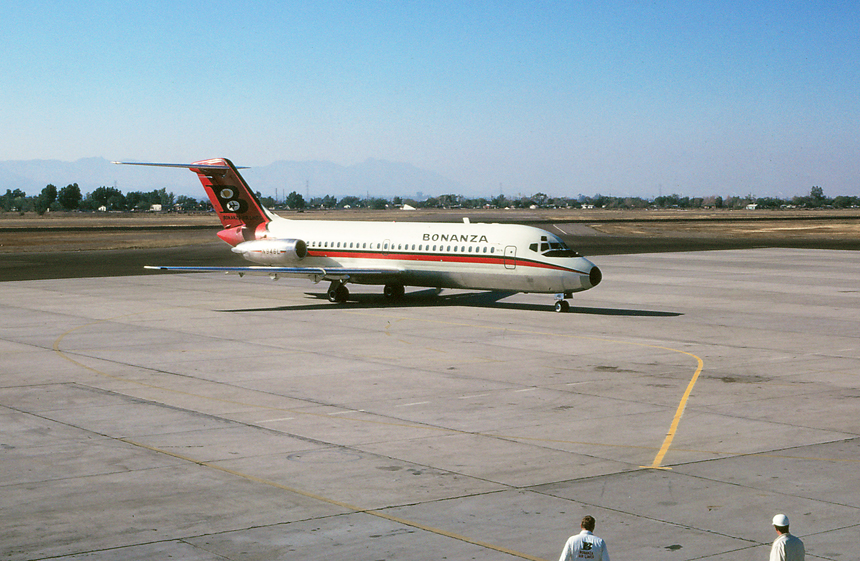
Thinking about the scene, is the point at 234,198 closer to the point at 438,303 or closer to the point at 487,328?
the point at 438,303

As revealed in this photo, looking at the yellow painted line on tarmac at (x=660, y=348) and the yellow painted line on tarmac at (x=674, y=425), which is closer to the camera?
the yellow painted line on tarmac at (x=674, y=425)

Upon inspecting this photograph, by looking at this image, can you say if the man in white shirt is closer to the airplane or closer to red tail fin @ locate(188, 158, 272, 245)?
the airplane

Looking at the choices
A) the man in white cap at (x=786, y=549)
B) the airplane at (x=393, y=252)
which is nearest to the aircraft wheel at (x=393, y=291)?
the airplane at (x=393, y=252)

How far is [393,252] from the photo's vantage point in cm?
4028

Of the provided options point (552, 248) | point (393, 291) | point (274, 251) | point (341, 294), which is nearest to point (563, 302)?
point (552, 248)

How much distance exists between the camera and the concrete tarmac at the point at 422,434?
40.7ft

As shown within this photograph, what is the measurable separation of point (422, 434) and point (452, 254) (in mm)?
21031

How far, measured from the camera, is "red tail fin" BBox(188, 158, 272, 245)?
45.4m

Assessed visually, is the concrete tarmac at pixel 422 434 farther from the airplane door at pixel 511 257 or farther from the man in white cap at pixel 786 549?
the man in white cap at pixel 786 549

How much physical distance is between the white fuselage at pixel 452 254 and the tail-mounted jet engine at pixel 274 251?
9 centimetres

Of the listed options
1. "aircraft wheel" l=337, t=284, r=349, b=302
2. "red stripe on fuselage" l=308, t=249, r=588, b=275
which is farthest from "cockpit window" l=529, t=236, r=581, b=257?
"aircraft wheel" l=337, t=284, r=349, b=302

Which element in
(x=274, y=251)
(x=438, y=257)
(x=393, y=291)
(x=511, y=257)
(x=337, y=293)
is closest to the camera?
(x=511, y=257)

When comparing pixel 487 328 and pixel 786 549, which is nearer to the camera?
pixel 786 549

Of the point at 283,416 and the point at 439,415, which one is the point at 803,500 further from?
the point at 283,416
